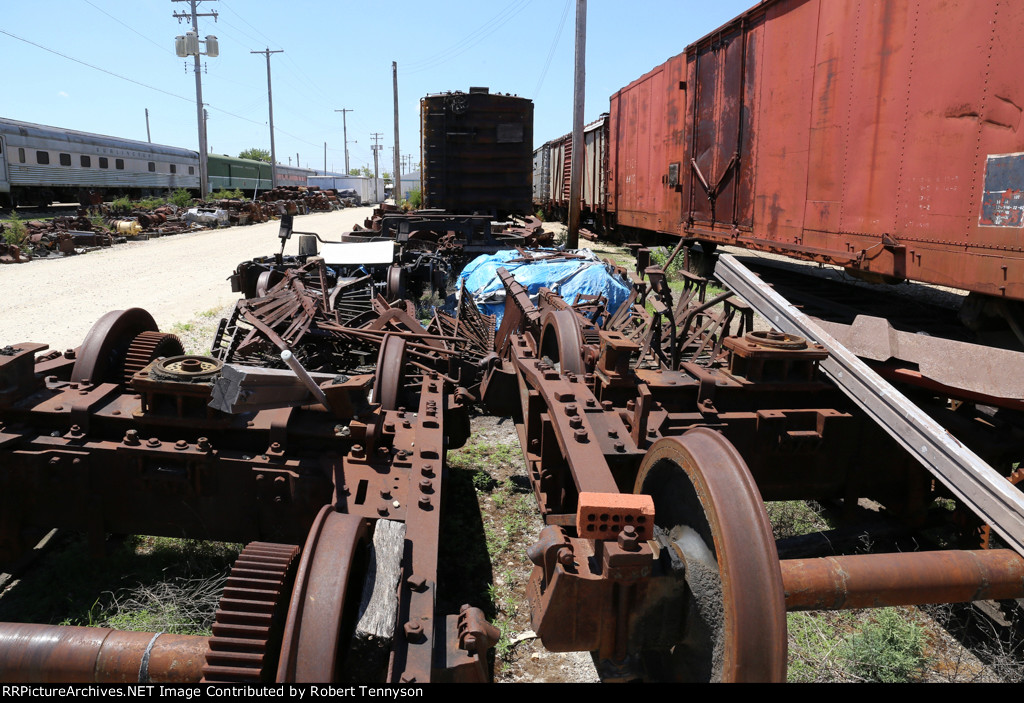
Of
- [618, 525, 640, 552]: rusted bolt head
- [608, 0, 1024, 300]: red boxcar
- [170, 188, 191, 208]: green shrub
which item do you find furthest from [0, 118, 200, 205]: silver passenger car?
[618, 525, 640, 552]: rusted bolt head

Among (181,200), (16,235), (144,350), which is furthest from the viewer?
(181,200)

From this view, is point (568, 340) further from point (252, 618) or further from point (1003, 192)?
point (1003, 192)

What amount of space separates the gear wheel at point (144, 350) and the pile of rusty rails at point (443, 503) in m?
0.02

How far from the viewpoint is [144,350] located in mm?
3740

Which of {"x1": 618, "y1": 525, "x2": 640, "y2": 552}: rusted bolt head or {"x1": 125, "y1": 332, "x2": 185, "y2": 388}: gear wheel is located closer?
{"x1": 618, "y1": 525, "x2": 640, "y2": 552}: rusted bolt head

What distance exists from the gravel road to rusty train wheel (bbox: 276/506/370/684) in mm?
7100

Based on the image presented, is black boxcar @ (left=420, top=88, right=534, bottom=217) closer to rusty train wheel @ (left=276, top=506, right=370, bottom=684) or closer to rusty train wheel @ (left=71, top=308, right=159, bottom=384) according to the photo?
rusty train wheel @ (left=71, top=308, right=159, bottom=384)

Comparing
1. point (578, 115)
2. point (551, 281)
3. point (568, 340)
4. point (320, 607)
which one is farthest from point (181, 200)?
point (320, 607)

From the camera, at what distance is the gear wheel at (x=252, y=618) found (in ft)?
5.87

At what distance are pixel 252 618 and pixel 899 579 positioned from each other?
1.96 meters

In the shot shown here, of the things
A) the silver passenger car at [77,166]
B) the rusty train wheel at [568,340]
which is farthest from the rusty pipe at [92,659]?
the silver passenger car at [77,166]

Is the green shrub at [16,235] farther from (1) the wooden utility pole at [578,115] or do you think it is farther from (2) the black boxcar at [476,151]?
(1) the wooden utility pole at [578,115]

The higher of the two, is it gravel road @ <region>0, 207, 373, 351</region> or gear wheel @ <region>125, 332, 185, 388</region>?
gear wheel @ <region>125, 332, 185, 388</region>

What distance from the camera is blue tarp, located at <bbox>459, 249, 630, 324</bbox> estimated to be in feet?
27.8
